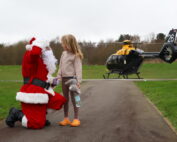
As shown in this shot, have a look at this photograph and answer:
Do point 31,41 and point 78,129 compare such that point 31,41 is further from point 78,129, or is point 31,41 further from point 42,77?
point 78,129

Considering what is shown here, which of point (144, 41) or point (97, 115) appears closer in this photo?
point (144, 41)

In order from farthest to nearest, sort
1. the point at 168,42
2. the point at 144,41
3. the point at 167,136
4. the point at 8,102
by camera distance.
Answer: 1. the point at 8,102
2. the point at 144,41
3. the point at 168,42
4. the point at 167,136

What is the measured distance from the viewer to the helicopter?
6229 millimetres

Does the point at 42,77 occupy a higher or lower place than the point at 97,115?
higher

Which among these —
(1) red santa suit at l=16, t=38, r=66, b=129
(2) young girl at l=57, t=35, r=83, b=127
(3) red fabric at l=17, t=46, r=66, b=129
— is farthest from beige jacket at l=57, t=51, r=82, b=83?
(3) red fabric at l=17, t=46, r=66, b=129

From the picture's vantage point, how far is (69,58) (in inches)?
259

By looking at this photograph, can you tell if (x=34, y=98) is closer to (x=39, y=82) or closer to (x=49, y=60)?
(x=39, y=82)

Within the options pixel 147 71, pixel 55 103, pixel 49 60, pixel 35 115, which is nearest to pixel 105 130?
pixel 55 103

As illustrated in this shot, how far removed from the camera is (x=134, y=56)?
30.7ft

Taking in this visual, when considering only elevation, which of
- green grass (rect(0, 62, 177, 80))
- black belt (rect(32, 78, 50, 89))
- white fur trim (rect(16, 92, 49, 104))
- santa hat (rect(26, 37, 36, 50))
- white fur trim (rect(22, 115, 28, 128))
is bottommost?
green grass (rect(0, 62, 177, 80))

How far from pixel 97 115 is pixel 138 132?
1946mm

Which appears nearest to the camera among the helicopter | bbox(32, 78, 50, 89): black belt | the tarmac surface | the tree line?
the tarmac surface

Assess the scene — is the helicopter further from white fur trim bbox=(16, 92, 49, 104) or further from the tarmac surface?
white fur trim bbox=(16, 92, 49, 104)

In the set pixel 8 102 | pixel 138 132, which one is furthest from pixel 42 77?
pixel 8 102
